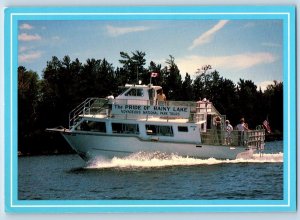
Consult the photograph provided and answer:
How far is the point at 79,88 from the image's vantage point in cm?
753

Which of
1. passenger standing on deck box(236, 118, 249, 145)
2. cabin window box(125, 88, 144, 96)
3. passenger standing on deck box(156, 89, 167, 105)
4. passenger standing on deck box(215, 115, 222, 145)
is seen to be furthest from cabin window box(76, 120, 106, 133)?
passenger standing on deck box(236, 118, 249, 145)

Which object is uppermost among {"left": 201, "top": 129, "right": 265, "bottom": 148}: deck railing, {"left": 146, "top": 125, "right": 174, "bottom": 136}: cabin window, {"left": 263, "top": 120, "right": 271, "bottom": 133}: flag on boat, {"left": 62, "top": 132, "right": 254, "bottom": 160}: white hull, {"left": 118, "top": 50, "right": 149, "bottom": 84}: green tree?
{"left": 118, "top": 50, "right": 149, "bottom": 84}: green tree

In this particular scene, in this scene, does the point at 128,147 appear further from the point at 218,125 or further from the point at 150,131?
the point at 218,125

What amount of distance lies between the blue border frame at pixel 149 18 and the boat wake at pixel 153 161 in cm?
94

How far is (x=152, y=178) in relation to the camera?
723cm

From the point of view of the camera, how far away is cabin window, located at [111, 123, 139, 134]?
7.94 meters

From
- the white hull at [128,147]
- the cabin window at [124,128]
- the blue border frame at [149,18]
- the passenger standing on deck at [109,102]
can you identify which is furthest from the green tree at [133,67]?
the white hull at [128,147]

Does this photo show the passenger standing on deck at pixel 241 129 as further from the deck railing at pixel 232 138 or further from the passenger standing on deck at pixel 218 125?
the passenger standing on deck at pixel 218 125

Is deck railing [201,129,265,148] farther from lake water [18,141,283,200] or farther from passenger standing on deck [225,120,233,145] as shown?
lake water [18,141,283,200]

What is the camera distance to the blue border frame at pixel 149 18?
21.4ft

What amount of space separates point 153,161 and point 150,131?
42 centimetres

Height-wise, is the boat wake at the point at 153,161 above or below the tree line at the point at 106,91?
below
